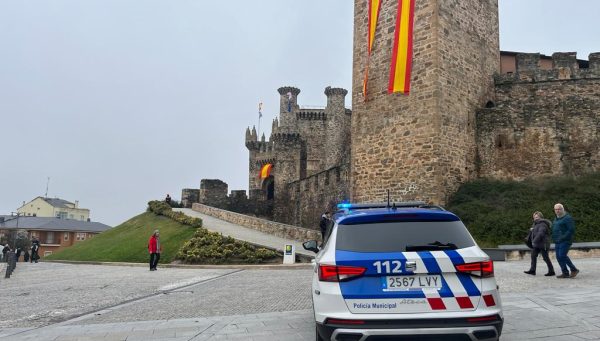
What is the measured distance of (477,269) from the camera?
4.01 meters

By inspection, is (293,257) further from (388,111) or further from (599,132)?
(599,132)

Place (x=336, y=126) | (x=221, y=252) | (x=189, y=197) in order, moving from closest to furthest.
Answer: (x=221, y=252) → (x=189, y=197) → (x=336, y=126)

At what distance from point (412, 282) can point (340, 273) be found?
1.93 ft

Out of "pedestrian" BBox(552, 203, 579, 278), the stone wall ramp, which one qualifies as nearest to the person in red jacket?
the stone wall ramp

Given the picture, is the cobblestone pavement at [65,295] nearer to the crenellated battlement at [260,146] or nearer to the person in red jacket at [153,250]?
the person in red jacket at [153,250]

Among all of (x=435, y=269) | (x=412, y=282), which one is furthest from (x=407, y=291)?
(x=435, y=269)

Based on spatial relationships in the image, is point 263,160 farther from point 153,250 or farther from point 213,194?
point 153,250

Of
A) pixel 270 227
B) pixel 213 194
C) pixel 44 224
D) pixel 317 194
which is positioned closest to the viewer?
pixel 270 227

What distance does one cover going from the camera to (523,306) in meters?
6.71

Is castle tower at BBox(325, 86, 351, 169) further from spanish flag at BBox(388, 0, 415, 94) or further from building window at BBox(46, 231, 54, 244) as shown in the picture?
building window at BBox(46, 231, 54, 244)

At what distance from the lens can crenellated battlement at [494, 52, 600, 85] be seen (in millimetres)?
19312

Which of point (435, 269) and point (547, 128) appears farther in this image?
point (547, 128)

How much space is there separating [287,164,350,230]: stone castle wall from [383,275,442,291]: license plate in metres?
21.2

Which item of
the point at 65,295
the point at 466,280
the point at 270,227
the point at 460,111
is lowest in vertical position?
the point at 65,295
